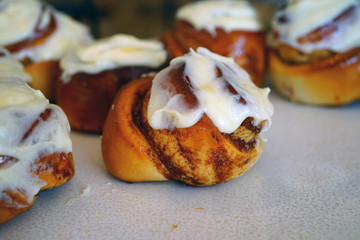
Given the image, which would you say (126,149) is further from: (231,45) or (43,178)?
(231,45)

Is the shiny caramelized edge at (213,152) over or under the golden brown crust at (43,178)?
over

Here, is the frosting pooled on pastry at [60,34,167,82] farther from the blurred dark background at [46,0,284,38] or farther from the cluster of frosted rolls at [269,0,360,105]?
the blurred dark background at [46,0,284,38]

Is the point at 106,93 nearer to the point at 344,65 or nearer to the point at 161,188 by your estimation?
the point at 161,188

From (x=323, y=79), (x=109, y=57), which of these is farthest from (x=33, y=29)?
(x=323, y=79)

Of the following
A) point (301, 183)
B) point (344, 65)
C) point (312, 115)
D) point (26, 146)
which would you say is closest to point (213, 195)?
point (301, 183)

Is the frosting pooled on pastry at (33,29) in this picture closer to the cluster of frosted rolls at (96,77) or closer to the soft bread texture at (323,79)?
the cluster of frosted rolls at (96,77)

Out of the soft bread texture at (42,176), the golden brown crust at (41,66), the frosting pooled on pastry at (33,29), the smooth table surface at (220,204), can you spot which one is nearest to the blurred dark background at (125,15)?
the frosting pooled on pastry at (33,29)

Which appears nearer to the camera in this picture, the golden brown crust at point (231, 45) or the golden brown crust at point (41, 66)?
the golden brown crust at point (41, 66)

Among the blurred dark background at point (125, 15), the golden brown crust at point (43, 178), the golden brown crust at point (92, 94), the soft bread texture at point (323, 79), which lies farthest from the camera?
the blurred dark background at point (125, 15)
